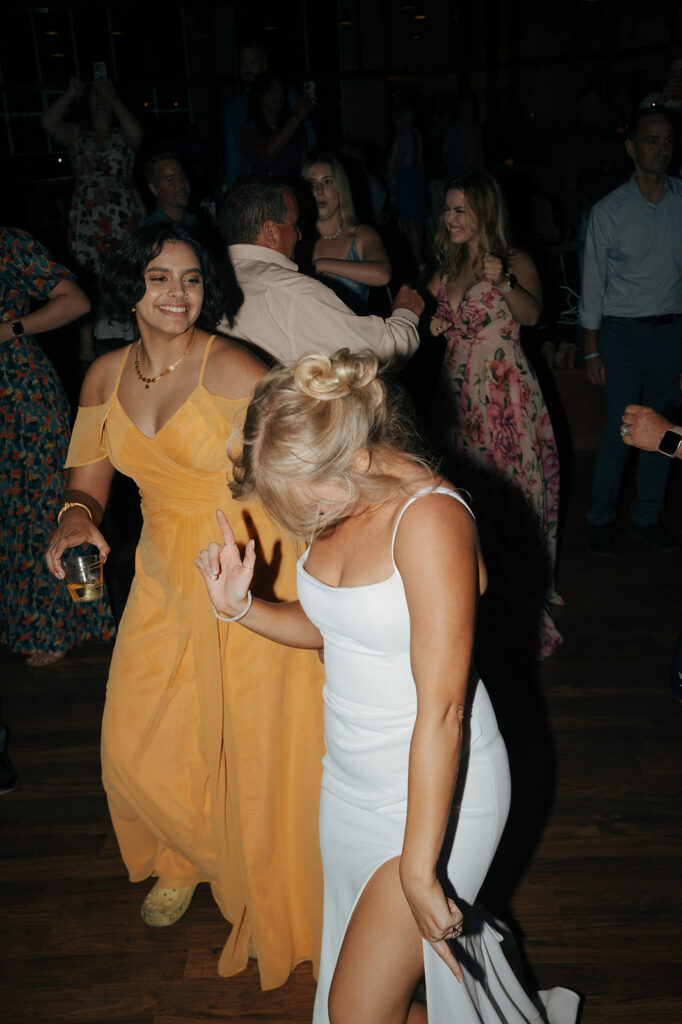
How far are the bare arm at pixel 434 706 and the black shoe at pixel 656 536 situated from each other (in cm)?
327

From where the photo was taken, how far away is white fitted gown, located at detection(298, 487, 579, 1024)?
4.67 feet

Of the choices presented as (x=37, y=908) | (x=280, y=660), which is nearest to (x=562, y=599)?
(x=280, y=660)

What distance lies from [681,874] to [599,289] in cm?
276

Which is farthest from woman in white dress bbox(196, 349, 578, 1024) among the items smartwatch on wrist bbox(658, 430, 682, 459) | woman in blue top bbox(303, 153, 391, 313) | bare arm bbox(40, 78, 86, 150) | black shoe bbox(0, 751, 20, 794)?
bare arm bbox(40, 78, 86, 150)

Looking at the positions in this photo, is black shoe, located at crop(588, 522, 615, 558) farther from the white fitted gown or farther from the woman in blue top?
the white fitted gown

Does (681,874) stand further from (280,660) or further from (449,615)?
(449,615)

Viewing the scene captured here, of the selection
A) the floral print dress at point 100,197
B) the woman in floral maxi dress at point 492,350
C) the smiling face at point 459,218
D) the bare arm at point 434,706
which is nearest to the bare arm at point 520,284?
the woman in floral maxi dress at point 492,350

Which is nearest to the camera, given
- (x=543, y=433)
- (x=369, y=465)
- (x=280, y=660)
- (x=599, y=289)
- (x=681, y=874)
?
(x=369, y=465)

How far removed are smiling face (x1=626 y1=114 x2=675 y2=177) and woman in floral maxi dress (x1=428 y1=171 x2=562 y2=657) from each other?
0.99 m

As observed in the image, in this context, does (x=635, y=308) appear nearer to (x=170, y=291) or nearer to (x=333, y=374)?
(x=170, y=291)

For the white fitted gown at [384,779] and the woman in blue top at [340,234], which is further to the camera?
the woman in blue top at [340,234]

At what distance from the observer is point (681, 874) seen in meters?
2.33

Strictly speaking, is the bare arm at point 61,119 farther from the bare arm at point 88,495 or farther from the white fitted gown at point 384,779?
the white fitted gown at point 384,779

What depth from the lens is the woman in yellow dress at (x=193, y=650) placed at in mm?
2045
